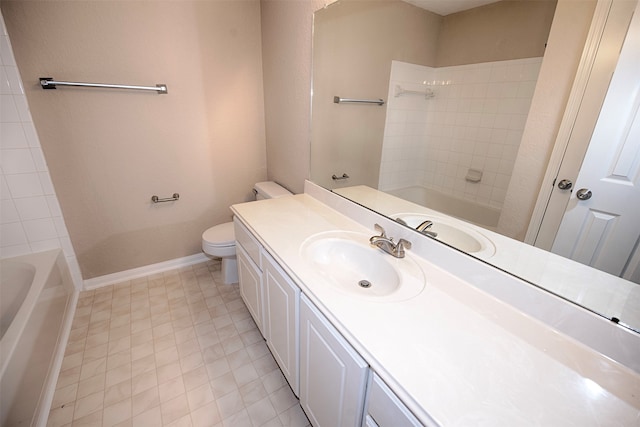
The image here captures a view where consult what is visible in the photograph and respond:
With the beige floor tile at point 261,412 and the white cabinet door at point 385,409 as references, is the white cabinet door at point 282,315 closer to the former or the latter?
the beige floor tile at point 261,412

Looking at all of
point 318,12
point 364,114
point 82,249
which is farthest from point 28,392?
point 318,12

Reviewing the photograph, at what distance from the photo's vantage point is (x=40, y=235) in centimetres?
191

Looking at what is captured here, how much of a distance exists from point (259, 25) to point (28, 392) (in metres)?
2.66

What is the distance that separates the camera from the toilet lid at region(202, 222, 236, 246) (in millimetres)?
2112

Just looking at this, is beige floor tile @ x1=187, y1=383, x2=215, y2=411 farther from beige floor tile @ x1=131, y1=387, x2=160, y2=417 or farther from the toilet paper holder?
the toilet paper holder

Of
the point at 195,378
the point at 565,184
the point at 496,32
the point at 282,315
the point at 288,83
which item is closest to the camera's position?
the point at 565,184

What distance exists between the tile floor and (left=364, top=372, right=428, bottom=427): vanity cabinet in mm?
727

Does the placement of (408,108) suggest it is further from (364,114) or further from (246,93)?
(246,93)

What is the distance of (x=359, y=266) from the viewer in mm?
1298

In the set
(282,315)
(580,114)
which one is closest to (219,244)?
(282,315)

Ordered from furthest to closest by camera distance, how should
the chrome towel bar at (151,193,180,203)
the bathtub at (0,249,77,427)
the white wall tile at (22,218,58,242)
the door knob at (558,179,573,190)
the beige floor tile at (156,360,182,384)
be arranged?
the chrome towel bar at (151,193,180,203) < the white wall tile at (22,218,58,242) < the beige floor tile at (156,360,182,384) < the bathtub at (0,249,77,427) < the door knob at (558,179,573,190)

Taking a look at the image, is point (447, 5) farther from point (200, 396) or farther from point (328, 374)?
point (200, 396)

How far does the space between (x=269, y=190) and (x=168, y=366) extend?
140 centimetres

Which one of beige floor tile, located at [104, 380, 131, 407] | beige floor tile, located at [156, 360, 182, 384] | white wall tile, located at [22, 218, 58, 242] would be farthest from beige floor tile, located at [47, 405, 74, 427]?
white wall tile, located at [22, 218, 58, 242]
